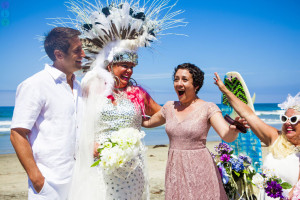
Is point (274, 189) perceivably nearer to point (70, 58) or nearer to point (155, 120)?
point (155, 120)

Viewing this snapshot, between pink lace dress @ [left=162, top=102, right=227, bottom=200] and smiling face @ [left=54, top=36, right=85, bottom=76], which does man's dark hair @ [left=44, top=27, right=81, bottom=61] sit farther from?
pink lace dress @ [left=162, top=102, right=227, bottom=200]

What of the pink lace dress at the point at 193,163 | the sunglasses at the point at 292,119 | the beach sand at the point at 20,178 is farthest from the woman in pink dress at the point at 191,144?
the beach sand at the point at 20,178

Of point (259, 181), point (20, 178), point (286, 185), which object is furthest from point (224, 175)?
point (20, 178)

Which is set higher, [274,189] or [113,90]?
[113,90]

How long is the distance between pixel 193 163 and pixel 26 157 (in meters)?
1.65

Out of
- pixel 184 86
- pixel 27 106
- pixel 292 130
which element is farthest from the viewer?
pixel 184 86

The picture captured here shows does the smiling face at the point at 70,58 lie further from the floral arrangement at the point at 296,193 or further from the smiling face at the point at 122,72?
the floral arrangement at the point at 296,193

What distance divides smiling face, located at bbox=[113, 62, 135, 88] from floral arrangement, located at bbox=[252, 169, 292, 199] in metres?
1.74

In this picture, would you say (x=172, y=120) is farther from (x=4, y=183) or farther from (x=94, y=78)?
(x=4, y=183)

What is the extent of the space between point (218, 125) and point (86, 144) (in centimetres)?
133

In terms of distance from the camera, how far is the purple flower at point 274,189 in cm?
264

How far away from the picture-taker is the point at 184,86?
130 inches

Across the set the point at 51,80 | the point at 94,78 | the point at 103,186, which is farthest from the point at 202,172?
the point at 51,80

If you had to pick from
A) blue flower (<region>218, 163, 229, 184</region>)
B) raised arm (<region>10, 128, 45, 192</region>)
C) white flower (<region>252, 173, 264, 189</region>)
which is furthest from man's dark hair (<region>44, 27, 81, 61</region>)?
blue flower (<region>218, 163, 229, 184</region>)
